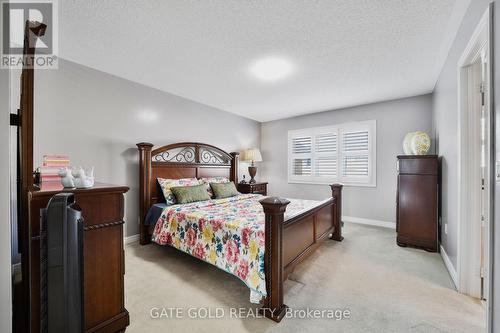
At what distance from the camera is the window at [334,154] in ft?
14.3

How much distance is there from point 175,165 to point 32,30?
8.80 ft

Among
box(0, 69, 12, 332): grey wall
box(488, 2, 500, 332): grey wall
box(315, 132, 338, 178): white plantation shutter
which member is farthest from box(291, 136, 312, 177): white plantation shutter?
box(0, 69, 12, 332): grey wall

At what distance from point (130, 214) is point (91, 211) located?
2.15 metres

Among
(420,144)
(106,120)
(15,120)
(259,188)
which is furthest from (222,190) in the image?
(420,144)

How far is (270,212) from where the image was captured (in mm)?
1708

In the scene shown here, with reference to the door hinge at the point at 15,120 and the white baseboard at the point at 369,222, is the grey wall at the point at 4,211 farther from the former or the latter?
the white baseboard at the point at 369,222

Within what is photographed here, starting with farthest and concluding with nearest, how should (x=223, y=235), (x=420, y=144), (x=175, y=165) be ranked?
1. (x=175, y=165)
2. (x=420, y=144)
3. (x=223, y=235)

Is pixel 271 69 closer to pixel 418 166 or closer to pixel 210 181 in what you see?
pixel 210 181

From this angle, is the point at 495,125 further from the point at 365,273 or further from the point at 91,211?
the point at 91,211

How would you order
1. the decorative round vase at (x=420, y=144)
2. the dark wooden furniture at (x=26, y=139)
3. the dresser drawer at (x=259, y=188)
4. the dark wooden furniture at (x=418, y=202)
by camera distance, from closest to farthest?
the dark wooden furniture at (x=26, y=139) < the dark wooden furniture at (x=418, y=202) < the decorative round vase at (x=420, y=144) < the dresser drawer at (x=259, y=188)

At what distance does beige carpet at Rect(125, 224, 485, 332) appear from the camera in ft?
5.19

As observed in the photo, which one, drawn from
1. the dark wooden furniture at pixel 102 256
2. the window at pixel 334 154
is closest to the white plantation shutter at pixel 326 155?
the window at pixel 334 154

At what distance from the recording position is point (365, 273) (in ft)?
7.66

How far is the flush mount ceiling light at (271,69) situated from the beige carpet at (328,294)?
2450 mm
